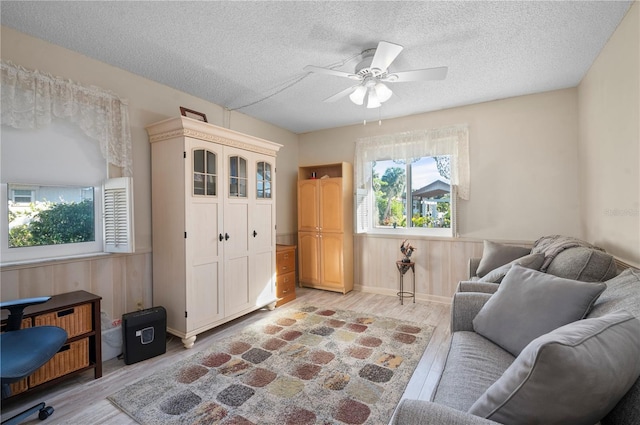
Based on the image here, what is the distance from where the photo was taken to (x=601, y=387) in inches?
30.9

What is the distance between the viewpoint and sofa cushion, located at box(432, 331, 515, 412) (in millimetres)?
1162

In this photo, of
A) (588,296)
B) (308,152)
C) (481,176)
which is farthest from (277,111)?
(588,296)

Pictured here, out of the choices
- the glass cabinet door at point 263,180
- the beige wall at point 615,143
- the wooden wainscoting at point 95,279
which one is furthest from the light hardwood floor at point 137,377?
the beige wall at point 615,143

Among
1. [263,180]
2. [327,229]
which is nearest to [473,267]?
[327,229]

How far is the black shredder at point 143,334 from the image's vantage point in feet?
7.89

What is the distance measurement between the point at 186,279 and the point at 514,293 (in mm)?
2523

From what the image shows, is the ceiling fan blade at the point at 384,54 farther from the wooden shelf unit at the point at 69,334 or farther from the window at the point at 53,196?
the wooden shelf unit at the point at 69,334

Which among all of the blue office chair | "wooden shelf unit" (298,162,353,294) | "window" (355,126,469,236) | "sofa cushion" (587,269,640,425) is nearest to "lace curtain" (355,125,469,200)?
"window" (355,126,469,236)

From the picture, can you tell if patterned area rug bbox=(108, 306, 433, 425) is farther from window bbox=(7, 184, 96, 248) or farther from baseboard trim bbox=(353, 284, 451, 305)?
window bbox=(7, 184, 96, 248)

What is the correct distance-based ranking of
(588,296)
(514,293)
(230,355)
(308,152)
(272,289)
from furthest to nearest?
(308,152)
(272,289)
(230,355)
(514,293)
(588,296)

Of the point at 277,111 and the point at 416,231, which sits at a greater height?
the point at 277,111

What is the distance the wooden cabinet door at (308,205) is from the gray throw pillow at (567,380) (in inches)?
144

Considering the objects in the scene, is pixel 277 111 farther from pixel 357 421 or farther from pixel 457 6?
pixel 357 421

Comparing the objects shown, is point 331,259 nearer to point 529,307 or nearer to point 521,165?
point 521,165
